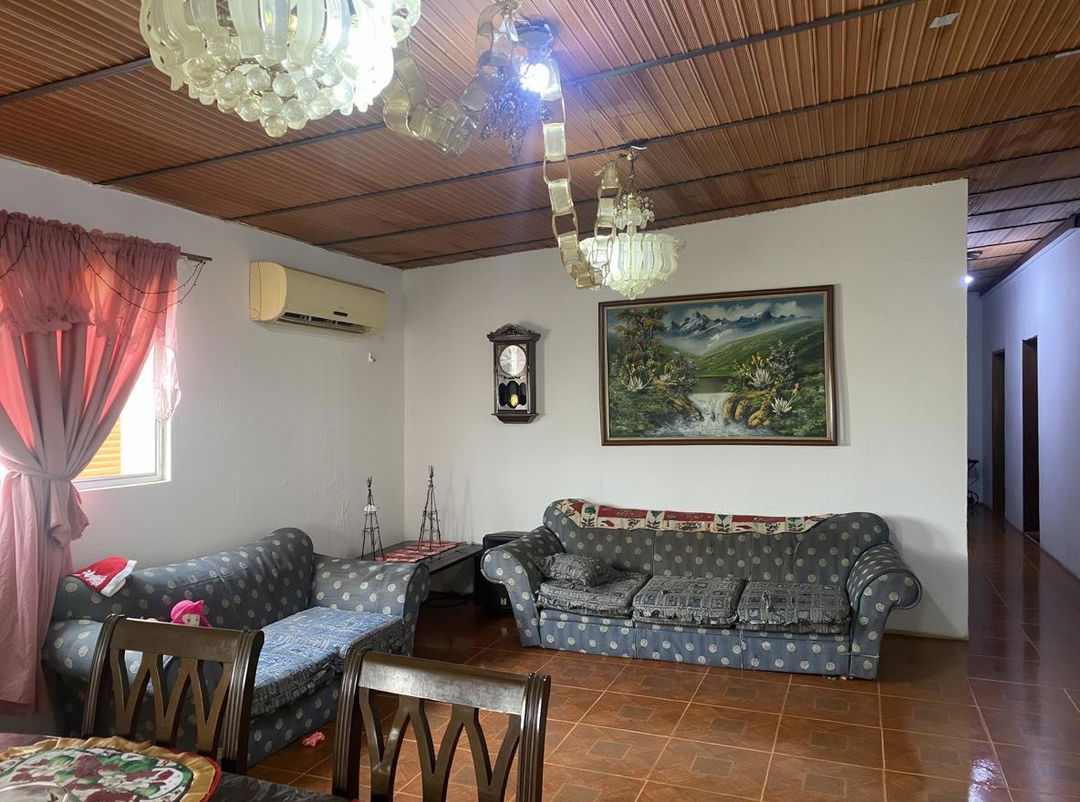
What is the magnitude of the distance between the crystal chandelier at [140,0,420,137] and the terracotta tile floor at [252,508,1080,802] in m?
2.57

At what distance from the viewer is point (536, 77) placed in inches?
77.4

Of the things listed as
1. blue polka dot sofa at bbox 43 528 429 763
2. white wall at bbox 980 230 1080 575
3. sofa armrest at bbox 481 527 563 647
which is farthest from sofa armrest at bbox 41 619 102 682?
white wall at bbox 980 230 1080 575

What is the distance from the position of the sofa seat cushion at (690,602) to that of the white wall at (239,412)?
2.12m

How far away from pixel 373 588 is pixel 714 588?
1.96 meters

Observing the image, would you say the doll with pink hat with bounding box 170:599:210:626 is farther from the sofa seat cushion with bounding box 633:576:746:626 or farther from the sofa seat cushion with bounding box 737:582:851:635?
the sofa seat cushion with bounding box 737:582:851:635

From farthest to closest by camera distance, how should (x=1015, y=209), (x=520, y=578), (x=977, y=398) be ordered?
(x=977, y=398)
(x=1015, y=209)
(x=520, y=578)

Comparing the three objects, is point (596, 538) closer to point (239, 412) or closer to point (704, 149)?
point (239, 412)

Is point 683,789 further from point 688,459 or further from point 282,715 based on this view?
point 688,459

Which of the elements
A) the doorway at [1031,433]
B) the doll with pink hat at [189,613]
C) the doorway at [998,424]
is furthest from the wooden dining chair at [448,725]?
the doorway at [998,424]

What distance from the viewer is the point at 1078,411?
5.88m

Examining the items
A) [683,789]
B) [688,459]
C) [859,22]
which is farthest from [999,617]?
[859,22]

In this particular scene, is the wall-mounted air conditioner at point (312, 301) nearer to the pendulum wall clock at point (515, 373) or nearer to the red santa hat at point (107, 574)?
the pendulum wall clock at point (515, 373)

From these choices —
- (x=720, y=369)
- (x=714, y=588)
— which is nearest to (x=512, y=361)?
(x=720, y=369)

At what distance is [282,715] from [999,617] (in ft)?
14.9
